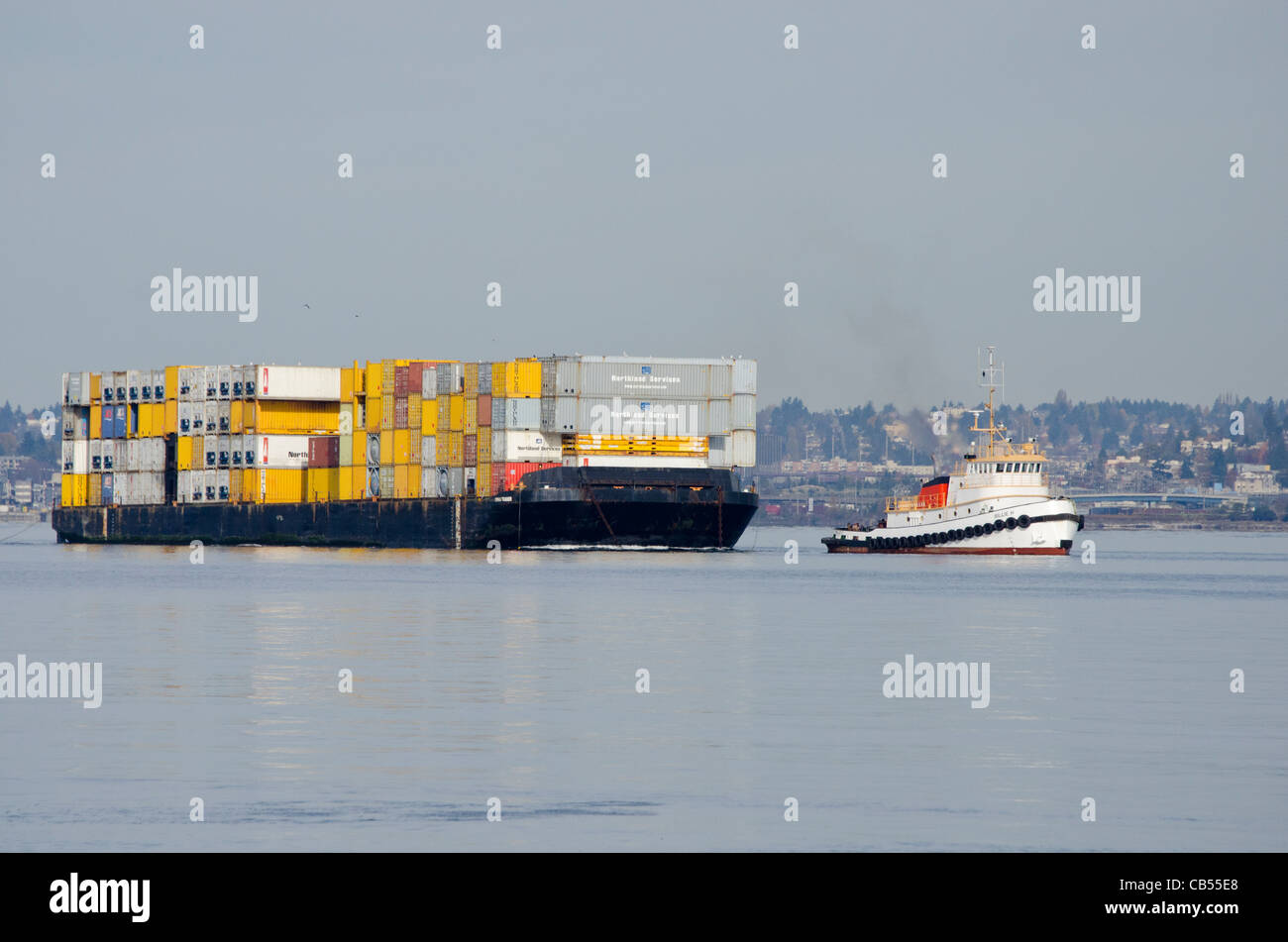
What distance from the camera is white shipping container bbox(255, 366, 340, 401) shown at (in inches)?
5030

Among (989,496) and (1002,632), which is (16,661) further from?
Answer: (989,496)

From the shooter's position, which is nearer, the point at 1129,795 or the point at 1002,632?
the point at 1129,795

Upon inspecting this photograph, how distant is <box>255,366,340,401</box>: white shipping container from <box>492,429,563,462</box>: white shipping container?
25.0 metres

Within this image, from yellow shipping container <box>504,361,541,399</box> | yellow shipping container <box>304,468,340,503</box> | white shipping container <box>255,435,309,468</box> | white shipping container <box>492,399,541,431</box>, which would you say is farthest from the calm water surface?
white shipping container <box>255,435,309,468</box>

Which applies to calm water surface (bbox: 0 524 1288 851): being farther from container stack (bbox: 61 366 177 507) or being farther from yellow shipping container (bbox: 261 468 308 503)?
container stack (bbox: 61 366 177 507)

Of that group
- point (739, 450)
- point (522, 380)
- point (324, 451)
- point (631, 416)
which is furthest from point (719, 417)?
point (324, 451)

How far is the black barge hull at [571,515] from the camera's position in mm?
103062

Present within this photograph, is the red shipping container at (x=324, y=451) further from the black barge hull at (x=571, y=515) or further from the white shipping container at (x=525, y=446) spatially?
the white shipping container at (x=525, y=446)

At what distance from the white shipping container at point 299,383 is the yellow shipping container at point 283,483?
4.89 metres
